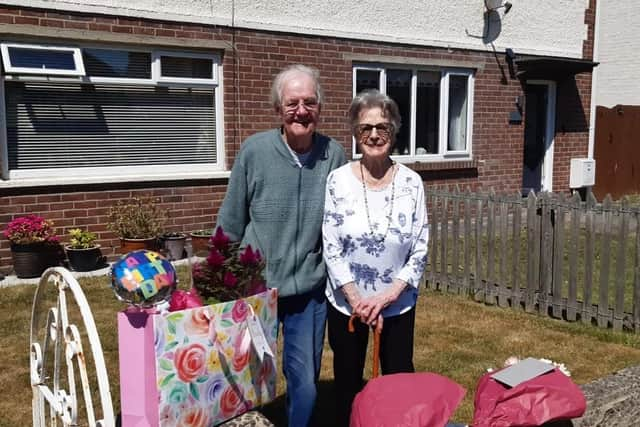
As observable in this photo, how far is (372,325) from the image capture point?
2.76m

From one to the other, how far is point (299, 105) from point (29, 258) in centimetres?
525

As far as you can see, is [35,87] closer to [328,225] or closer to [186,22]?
[186,22]

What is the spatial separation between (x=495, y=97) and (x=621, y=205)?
20.8ft

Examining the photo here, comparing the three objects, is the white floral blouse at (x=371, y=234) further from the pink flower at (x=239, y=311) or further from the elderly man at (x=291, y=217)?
the pink flower at (x=239, y=311)

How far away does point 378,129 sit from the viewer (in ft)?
8.91

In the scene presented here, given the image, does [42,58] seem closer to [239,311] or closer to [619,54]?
[239,311]

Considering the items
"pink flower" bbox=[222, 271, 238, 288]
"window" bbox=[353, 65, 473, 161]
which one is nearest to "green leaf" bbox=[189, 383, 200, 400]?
"pink flower" bbox=[222, 271, 238, 288]

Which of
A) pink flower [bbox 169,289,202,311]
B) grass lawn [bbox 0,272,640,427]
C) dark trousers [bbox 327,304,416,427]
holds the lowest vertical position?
grass lawn [bbox 0,272,640,427]

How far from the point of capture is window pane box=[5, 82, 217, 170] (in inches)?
282

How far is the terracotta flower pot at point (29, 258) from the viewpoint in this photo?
687 centimetres

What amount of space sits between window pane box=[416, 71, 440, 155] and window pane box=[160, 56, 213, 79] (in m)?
3.75

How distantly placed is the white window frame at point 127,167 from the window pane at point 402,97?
303 cm

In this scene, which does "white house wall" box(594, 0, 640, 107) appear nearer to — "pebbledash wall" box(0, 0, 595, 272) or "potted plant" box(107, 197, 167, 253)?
"pebbledash wall" box(0, 0, 595, 272)

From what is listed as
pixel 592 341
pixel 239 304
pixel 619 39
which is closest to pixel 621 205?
pixel 592 341
